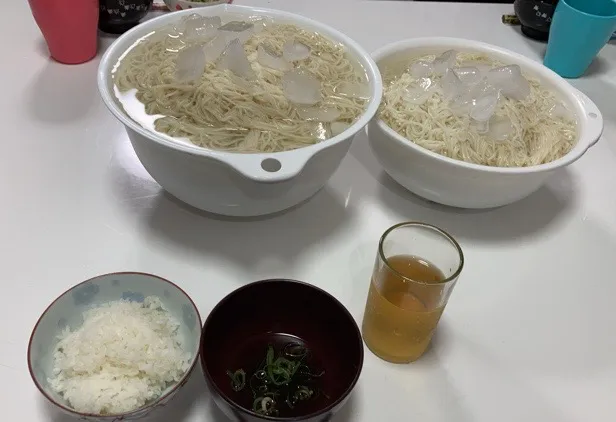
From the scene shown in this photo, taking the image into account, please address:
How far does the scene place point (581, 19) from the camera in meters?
1.50

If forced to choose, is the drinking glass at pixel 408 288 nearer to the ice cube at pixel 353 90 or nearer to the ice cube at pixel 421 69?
the ice cube at pixel 353 90

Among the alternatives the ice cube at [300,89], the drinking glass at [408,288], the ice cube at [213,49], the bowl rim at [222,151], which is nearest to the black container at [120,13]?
the bowl rim at [222,151]

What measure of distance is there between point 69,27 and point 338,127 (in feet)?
2.63

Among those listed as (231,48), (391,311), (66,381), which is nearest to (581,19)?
(231,48)

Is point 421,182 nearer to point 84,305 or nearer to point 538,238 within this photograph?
point 538,238

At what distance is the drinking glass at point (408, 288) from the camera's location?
85 cm

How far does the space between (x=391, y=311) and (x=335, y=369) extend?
0.40 ft

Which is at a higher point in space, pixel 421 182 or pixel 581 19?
pixel 581 19

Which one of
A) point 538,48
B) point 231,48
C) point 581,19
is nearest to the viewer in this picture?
point 231,48

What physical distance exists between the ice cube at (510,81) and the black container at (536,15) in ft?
2.07

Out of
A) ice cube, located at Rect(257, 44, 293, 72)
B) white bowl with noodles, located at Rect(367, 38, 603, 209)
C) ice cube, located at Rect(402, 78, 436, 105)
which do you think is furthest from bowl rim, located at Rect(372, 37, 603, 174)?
ice cube, located at Rect(257, 44, 293, 72)

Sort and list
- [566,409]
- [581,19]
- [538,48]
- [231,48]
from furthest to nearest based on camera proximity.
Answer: [538,48], [581,19], [231,48], [566,409]

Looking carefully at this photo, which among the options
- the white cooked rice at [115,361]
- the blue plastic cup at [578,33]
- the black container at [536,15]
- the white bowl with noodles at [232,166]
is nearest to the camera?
the white cooked rice at [115,361]

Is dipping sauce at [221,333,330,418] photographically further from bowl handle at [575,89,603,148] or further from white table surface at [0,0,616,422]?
bowl handle at [575,89,603,148]
